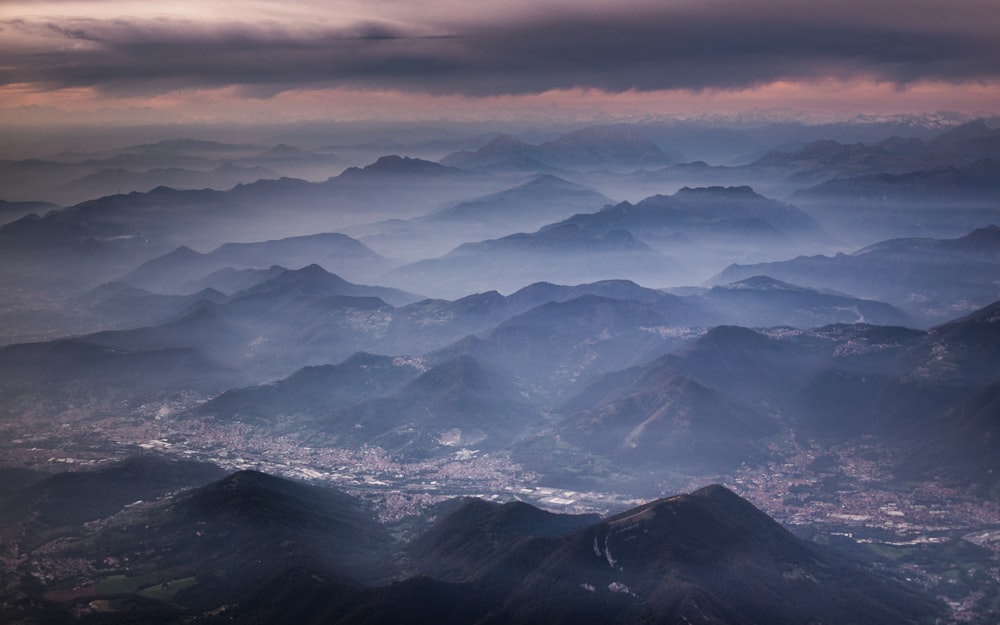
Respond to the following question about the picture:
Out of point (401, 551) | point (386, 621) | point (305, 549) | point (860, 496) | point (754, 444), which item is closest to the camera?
point (386, 621)

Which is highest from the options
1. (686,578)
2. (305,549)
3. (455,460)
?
(686,578)

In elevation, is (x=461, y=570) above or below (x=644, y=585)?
below

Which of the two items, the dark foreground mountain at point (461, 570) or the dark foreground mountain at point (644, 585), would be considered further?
the dark foreground mountain at point (461, 570)

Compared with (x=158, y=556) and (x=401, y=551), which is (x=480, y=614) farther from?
(x=158, y=556)

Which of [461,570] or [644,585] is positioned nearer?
[644,585]

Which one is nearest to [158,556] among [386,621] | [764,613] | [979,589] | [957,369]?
[386,621]

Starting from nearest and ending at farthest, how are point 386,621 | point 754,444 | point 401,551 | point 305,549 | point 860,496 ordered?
point 386,621 → point 305,549 → point 401,551 → point 860,496 → point 754,444

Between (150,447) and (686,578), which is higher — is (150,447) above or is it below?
below

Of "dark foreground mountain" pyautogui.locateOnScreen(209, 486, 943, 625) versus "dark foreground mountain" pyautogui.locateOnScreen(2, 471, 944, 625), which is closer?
"dark foreground mountain" pyautogui.locateOnScreen(209, 486, 943, 625)
